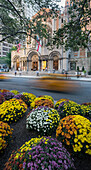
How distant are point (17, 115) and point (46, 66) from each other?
34.7 metres

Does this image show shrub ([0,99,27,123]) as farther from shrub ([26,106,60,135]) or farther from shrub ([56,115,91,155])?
shrub ([56,115,91,155])

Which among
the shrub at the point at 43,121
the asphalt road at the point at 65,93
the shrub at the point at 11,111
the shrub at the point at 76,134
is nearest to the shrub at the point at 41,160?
the shrub at the point at 76,134

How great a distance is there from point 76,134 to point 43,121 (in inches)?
42.9

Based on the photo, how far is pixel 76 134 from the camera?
90.9 inches

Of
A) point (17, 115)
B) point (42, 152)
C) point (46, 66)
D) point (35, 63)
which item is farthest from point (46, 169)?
point (35, 63)

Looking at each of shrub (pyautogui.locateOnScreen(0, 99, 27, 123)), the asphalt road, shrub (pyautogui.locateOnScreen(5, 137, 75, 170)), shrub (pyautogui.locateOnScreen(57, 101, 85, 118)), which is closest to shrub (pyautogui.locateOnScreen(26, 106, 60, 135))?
shrub (pyautogui.locateOnScreen(57, 101, 85, 118))

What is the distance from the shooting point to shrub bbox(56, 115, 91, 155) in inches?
87.3

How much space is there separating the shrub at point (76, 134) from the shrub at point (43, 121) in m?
0.51

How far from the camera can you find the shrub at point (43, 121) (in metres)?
3.02

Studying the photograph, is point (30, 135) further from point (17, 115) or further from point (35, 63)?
point (35, 63)

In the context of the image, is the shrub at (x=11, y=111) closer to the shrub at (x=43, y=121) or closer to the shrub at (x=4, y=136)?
the shrub at (x=43, y=121)

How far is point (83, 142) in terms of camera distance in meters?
2.21

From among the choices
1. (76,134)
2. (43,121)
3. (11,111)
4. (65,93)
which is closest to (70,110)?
(43,121)

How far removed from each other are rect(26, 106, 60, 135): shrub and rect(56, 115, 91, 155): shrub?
19.9 inches
